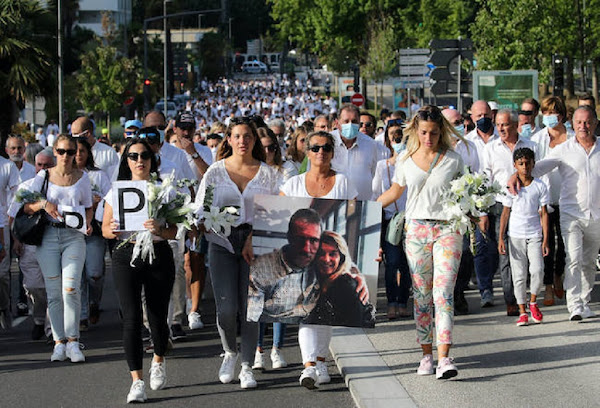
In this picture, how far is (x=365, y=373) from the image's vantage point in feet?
28.1

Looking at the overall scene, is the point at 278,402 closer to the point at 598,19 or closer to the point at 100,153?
the point at 100,153

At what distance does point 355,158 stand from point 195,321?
7.30 feet

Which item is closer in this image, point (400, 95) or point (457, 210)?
point (457, 210)

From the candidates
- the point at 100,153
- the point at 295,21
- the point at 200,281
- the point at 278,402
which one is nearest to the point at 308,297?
the point at 278,402

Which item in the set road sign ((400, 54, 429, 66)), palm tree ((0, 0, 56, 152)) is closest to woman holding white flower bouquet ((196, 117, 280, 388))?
road sign ((400, 54, 429, 66))

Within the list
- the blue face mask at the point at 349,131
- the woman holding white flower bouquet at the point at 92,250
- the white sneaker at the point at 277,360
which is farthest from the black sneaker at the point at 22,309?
the white sneaker at the point at 277,360

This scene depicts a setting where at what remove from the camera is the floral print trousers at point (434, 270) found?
833cm

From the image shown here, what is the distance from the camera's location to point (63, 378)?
8.94 m

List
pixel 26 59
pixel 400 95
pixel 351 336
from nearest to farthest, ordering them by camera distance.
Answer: pixel 351 336 → pixel 26 59 → pixel 400 95

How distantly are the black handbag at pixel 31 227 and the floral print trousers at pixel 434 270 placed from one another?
3.13 meters

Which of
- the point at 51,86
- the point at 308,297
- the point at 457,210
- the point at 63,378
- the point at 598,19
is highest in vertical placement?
the point at 598,19

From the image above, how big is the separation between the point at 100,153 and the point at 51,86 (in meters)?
21.0

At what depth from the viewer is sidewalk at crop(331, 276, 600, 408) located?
769 centimetres

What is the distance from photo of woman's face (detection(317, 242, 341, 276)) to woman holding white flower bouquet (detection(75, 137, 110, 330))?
290 centimetres
